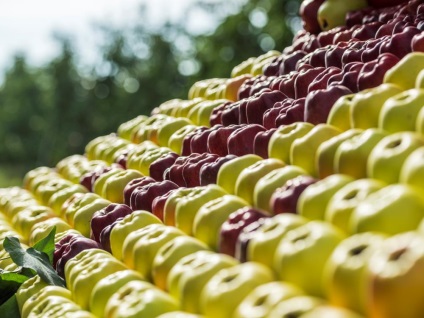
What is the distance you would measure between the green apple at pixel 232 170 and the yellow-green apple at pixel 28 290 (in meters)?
0.47

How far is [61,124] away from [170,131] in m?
17.2

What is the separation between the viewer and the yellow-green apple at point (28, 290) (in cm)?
180

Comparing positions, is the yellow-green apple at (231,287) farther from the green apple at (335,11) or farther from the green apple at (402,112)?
the green apple at (335,11)

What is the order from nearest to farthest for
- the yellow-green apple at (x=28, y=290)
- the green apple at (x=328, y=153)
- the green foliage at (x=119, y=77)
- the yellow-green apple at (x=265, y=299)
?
the yellow-green apple at (x=265, y=299) → the green apple at (x=328, y=153) → the yellow-green apple at (x=28, y=290) → the green foliage at (x=119, y=77)

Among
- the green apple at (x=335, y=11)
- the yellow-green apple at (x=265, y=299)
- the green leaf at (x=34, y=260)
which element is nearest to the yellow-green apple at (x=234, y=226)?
the yellow-green apple at (x=265, y=299)

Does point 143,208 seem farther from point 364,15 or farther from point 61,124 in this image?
point 61,124

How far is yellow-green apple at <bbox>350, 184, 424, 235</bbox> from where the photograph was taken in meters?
1.12

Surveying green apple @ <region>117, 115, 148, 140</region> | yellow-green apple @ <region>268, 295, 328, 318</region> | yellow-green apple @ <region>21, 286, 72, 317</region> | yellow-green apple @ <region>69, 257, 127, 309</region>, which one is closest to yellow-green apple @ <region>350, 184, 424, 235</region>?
yellow-green apple @ <region>268, 295, 328, 318</region>

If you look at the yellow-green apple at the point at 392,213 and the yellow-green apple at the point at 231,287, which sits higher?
the yellow-green apple at the point at 392,213

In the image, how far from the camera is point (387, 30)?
2102mm

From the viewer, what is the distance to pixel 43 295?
5.61 feet

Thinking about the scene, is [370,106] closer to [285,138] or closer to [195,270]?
[285,138]

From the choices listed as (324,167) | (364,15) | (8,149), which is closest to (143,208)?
(324,167)

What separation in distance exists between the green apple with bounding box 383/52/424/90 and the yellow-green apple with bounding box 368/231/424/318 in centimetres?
65
